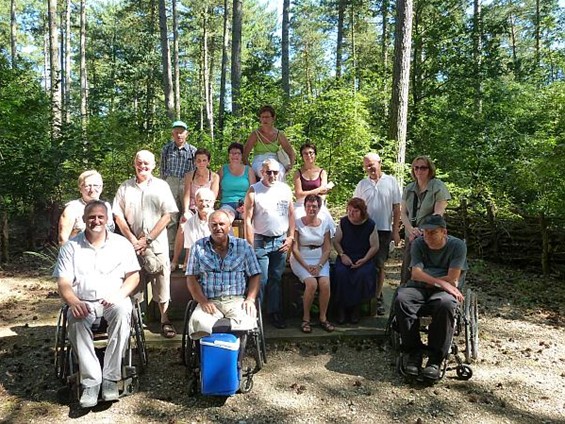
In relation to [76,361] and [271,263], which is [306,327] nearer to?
[271,263]

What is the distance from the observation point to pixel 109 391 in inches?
128

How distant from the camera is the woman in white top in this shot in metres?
4.50

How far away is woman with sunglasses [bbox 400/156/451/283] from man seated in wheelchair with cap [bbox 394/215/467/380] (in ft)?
1.39

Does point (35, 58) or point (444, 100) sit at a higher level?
point (35, 58)

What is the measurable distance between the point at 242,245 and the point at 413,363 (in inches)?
64.6

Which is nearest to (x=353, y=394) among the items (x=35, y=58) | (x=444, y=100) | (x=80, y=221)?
(x=80, y=221)

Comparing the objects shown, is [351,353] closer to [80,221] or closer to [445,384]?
[445,384]

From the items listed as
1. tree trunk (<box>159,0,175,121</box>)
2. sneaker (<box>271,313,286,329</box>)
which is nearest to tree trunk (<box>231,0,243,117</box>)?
tree trunk (<box>159,0,175,121</box>)

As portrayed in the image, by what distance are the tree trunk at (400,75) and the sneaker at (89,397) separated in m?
6.49

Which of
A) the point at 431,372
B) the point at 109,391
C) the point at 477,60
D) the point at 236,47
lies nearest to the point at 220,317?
the point at 109,391

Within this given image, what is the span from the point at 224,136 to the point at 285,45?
710 cm

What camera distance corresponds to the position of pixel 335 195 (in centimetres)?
923

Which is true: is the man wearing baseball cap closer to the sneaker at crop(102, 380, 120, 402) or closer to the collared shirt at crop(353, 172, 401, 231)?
the collared shirt at crop(353, 172, 401, 231)

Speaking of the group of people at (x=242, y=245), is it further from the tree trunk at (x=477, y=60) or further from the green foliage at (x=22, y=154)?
the tree trunk at (x=477, y=60)
